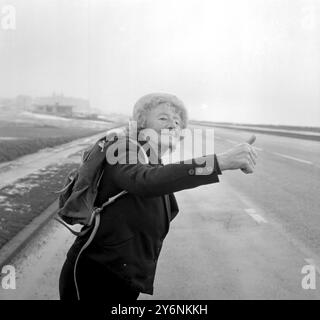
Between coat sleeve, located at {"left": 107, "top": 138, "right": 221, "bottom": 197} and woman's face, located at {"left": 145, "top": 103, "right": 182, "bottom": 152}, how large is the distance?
238 millimetres

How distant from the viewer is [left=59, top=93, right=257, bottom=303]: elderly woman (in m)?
2.01

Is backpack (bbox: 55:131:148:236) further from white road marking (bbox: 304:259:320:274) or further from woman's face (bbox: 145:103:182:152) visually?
white road marking (bbox: 304:259:320:274)

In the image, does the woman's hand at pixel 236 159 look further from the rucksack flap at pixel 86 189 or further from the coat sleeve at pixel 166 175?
the rucksack flap at pixel 86 189

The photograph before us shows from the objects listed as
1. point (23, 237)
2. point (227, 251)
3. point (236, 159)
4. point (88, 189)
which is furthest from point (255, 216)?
point (236, 159)

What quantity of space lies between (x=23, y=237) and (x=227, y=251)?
2.62 metres

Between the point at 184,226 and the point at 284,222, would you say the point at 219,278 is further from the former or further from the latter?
the point at 284,222

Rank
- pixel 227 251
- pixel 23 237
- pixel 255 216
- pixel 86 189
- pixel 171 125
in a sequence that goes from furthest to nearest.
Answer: pixel 255 216 → pixel 23 237 → pixel 227 251 → pixel 171 125 → pixel 86 189

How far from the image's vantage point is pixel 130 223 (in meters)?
2.09

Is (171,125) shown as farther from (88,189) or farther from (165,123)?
(88,189)

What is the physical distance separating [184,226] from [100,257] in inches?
179

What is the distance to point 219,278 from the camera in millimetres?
4402

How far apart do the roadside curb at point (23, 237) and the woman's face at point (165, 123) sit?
3220mm

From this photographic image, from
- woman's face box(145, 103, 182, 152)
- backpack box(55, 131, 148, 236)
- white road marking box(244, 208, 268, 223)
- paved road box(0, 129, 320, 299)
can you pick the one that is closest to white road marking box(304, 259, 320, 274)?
paved road box(0, 129, 320, 299)

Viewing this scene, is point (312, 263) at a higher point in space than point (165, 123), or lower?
lower
